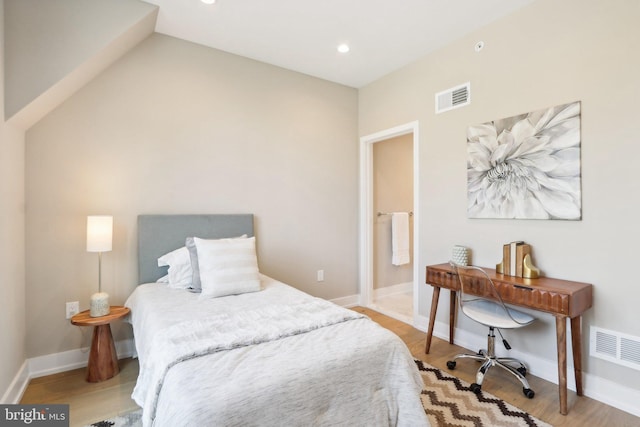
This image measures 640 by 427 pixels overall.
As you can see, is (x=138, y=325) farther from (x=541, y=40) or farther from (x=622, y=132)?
(x=541, y=40)

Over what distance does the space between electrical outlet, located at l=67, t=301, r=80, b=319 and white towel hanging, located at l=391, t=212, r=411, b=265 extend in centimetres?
349

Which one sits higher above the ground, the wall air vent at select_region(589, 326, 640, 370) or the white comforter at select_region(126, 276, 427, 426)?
the white comforter at select_region(126, 276, 427, 426)

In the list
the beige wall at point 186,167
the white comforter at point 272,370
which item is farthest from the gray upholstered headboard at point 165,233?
the white comforter at point 272,370

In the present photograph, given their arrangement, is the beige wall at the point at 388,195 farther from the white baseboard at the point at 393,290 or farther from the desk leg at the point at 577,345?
the desk leg at the point at 577,345

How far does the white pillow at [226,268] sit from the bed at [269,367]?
0.15m

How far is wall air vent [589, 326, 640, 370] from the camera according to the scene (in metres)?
1.98

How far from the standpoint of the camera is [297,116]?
143 inches

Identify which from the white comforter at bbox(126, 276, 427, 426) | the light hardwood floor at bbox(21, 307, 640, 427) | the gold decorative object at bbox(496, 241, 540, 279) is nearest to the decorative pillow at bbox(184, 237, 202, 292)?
the white comforter at bbox(126, 276, 427, 426)

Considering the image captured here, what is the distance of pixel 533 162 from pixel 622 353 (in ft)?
4.46

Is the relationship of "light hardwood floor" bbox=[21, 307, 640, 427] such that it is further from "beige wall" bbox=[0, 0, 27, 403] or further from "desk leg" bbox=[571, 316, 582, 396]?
"beige wall" bbox=[0, 0, 27, 403]

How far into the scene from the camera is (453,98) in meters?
2.98

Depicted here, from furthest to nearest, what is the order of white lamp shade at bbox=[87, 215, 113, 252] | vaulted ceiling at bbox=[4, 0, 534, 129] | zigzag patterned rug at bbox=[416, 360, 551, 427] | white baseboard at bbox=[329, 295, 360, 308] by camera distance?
1. white baseboard at bbox=[329, 295, 360, 308]
2. white lamp shade at bbox=[87, 215, 113, 252]
3. vaulted ceiling at bbox=[4, 0, 534, 129]
4. zigzag patterned rug at bbox=[416, 360, 551, 427]

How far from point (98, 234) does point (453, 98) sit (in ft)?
10.4

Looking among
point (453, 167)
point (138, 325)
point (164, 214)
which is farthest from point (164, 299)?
point (453, 167)
